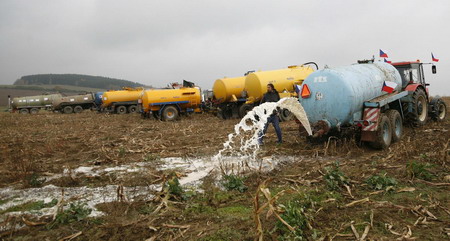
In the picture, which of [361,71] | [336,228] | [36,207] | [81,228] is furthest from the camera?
[361,71]

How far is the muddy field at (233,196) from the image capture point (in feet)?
12.8

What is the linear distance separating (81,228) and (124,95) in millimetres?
26073

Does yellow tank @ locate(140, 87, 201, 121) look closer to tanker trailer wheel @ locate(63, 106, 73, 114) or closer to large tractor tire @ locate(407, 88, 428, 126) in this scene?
large tractor tire @ locate(407, 88, 428, 126)

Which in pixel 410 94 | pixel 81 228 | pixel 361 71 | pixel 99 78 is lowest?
pixel 81 228

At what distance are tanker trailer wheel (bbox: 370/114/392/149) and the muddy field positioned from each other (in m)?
0.23

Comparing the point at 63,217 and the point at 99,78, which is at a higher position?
the point at 99,78

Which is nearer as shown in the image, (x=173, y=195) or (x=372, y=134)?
(x=173, y=195)

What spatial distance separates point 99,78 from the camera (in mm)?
125000

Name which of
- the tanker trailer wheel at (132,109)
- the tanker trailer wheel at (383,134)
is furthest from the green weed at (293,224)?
the tanker trailer wheel at (132,109)

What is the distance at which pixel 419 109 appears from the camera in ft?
35.5

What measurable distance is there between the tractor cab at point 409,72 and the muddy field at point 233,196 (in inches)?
125

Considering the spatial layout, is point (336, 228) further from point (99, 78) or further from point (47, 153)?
point (99, 78)

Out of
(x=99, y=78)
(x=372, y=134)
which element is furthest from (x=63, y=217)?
(x=99, y=78)

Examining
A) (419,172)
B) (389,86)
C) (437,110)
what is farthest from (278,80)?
(419,172)
